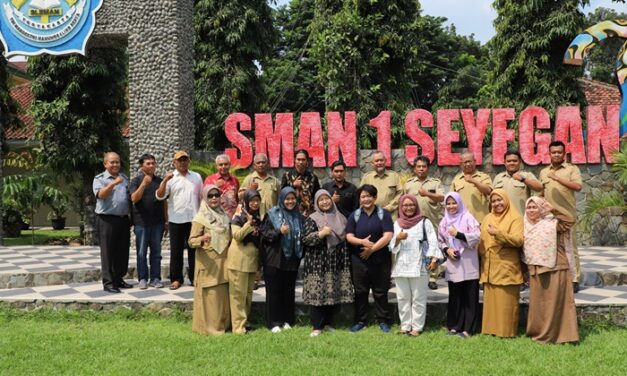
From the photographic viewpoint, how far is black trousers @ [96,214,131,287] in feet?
18.8

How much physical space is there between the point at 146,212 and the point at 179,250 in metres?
0.55

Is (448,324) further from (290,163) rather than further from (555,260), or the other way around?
(290,163)

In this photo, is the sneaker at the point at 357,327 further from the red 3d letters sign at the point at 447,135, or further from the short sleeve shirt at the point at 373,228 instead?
the red 3d letters sign at the point at 447,135

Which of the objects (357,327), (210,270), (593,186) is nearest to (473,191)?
(357,327)

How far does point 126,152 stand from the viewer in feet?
42.6

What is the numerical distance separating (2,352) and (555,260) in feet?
14.5

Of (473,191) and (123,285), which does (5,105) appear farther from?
(473,191)

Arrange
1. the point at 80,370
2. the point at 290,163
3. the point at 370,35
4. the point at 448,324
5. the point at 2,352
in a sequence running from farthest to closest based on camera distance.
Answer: the point at 370,35 → the point at 290,163 → the point at 448,324 → the point at 2,352 → the point at 80,370

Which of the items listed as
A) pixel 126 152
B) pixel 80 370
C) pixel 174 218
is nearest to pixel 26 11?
pixel 126 152

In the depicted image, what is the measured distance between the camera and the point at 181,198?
5.71 meters

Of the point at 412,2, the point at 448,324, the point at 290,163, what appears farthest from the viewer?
the point at 412,2

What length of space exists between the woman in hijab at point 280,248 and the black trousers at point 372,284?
0.52m

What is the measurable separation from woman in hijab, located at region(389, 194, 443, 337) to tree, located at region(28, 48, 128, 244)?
913 cm

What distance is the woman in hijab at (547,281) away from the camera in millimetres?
4266
